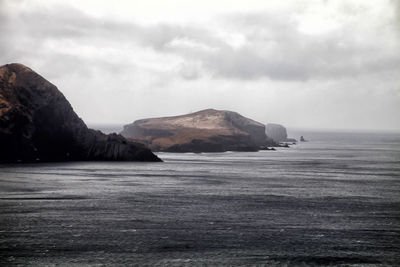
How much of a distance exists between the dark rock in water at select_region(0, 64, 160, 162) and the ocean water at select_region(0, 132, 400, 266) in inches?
1368

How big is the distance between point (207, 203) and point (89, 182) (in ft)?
88.5

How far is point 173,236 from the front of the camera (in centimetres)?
3666

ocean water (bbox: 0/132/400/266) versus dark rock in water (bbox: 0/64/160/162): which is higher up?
dark rock in water (bbox: 0/64/160/162)

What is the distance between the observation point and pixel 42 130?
114 meters

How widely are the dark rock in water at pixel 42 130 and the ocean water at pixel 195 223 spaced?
3474 centimetres

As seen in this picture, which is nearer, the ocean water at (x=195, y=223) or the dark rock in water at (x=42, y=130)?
the ocean water at (x=195, y=223)

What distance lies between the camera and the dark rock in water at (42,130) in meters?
108

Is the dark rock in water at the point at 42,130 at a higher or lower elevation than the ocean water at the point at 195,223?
higher

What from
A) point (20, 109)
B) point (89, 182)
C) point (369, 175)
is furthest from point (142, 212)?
point (20, 109)

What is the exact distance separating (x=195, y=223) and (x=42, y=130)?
82654mm

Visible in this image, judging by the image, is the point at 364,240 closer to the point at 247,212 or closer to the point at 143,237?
the point at 247,212

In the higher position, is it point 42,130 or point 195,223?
point 42,130

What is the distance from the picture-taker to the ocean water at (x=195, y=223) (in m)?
31.1

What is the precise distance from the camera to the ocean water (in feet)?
102
